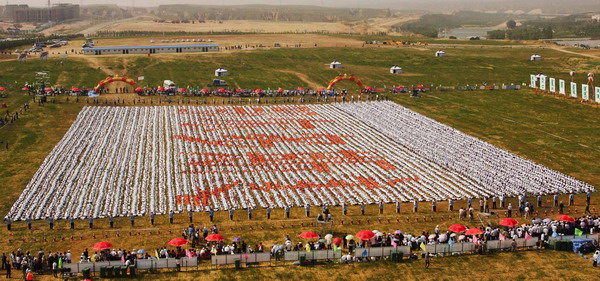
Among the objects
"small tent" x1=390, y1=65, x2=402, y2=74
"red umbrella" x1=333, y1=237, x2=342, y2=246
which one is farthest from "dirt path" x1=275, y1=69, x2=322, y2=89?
"red umbrella" x1=333, y1=237, x2=342, y2=246

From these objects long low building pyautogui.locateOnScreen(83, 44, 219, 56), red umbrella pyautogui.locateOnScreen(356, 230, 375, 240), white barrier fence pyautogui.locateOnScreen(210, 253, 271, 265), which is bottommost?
white barrier fence pyautogui.locateOnScreen(210, 253, 271, 265)

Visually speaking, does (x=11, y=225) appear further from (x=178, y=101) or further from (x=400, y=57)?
(x=400, y=57)

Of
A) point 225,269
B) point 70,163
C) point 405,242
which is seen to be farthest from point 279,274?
point 70,163

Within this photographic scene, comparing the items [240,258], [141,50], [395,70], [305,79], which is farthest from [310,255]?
[141,50]

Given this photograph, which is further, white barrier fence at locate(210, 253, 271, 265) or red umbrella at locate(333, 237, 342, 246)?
red umbrella at locate(333, 237, 342, 246)

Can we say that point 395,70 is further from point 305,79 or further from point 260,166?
point 260,166

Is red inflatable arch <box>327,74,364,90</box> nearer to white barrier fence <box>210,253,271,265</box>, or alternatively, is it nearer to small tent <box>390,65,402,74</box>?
small tent <box>390,65,402,74</box>

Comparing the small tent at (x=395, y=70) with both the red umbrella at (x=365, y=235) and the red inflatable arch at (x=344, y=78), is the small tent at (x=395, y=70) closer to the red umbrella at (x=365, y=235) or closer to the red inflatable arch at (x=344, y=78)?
the red inflatable arch at (x=344, y=78)

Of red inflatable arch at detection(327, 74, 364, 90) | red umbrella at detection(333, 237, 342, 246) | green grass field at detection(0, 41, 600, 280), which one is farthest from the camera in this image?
red inflatable arch at detection(327, 74, 364, 90)
